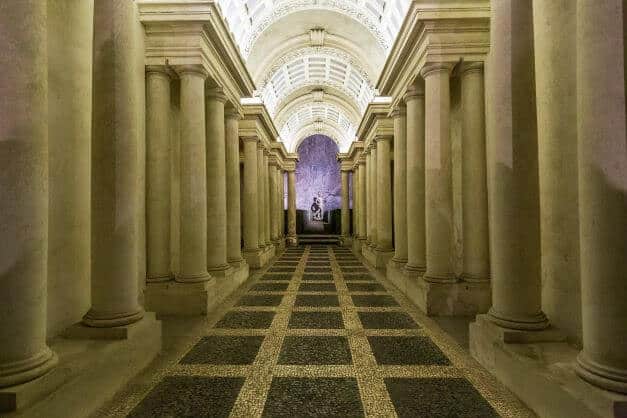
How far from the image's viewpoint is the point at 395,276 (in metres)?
11.5

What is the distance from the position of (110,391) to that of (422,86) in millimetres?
9164

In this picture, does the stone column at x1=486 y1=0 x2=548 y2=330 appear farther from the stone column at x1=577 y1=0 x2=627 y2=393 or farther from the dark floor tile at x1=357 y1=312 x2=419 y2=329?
the dark floor tile at x1=357 y1=312 x2=419 y2=329

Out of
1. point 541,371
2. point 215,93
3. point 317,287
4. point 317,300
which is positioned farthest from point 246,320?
point 215,93

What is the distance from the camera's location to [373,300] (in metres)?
9.50

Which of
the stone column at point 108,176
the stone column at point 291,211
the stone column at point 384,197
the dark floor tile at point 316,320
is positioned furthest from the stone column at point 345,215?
the stone column at point 108,176

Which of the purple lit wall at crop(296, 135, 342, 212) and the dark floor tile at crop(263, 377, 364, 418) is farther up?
the purple lit wall at crop(296, 135, 342, 212)

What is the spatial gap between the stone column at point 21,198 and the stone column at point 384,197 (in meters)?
13.3

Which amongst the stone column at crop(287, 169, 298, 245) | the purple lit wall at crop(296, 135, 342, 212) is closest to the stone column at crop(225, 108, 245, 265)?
the stone column at crop(287, 169, 298, 245)

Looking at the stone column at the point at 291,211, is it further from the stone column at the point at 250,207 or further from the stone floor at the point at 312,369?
the stone floor at the point at 312,369

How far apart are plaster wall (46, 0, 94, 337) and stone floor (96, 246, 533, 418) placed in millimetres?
1600

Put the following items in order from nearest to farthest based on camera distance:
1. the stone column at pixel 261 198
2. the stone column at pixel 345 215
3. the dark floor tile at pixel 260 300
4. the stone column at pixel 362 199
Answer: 1. the dark floor tile at pixel 260 300
2. the stone column at pixel 261 198
3. the stone column at pixel 362 199
4. the stone column at pixel 345 215

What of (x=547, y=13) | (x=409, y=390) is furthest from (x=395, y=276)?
(x=547, y=13)

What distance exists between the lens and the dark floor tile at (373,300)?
9.05 m

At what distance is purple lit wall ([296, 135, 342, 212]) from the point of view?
40562mm
